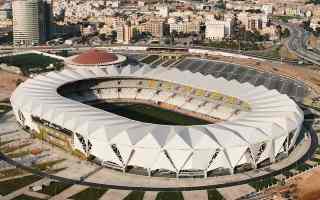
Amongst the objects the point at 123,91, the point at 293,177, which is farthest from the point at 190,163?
the point at 123,91

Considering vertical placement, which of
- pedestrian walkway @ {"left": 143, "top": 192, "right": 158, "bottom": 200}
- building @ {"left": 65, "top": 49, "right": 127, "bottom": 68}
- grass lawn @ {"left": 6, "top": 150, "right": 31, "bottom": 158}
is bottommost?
pedestrian walkway @ {"left": 143, "top": 192, "right": 158, "bottom": 200}

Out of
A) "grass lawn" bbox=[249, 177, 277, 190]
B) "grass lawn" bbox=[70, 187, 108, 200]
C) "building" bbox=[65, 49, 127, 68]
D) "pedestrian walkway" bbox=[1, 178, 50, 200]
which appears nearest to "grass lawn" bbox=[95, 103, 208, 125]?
"grass lawn" bbox=[249, 177, 277, 190]

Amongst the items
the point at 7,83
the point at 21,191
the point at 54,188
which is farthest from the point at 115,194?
the point at 7,83

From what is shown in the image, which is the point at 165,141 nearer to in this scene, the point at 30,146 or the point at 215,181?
the point at 215,181

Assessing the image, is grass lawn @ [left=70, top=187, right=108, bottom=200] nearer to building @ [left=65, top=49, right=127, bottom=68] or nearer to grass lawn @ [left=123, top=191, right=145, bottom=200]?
grass lawn @ [left=123, top=191, right=145, bottom=200]

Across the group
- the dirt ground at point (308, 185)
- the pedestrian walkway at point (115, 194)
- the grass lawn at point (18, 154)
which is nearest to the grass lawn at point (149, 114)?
the grass lawn at point (18, 154)

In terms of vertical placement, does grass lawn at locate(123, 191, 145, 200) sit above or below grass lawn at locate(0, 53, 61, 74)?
below
